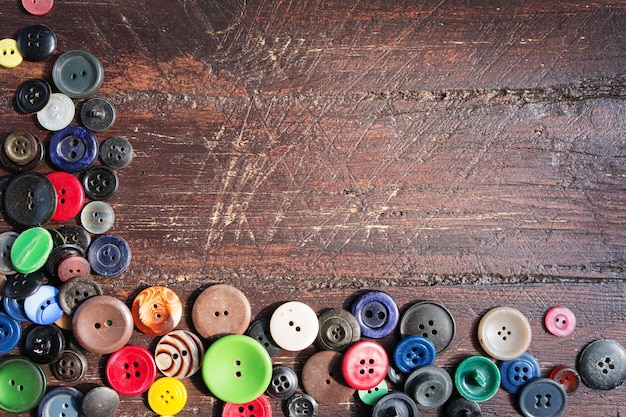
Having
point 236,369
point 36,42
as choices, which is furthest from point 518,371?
point 36,42

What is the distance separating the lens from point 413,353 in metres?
0.98

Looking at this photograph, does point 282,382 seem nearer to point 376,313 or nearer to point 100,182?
point 376,313

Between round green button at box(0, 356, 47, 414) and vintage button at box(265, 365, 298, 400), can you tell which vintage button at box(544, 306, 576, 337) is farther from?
round green button at box(0, 356, 47, 414)

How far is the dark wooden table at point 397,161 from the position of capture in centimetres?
99

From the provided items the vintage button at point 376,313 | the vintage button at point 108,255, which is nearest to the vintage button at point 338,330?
the vintage button at point 376,313

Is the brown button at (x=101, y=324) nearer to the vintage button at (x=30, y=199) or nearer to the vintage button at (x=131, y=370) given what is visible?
the vintage button at (x=131, y=370)

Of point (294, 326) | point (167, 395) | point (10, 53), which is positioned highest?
point (10, 53)

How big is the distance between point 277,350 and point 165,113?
45 cm

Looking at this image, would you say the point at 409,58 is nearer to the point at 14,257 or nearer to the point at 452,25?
the point at 452,25

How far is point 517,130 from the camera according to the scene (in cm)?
99

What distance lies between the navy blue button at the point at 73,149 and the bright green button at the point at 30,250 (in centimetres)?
12

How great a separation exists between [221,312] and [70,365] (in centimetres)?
27

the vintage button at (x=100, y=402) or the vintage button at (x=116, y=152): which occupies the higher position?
the vintage button at (x=116, y=152)

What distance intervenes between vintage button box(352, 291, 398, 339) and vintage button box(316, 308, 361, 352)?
1cm
